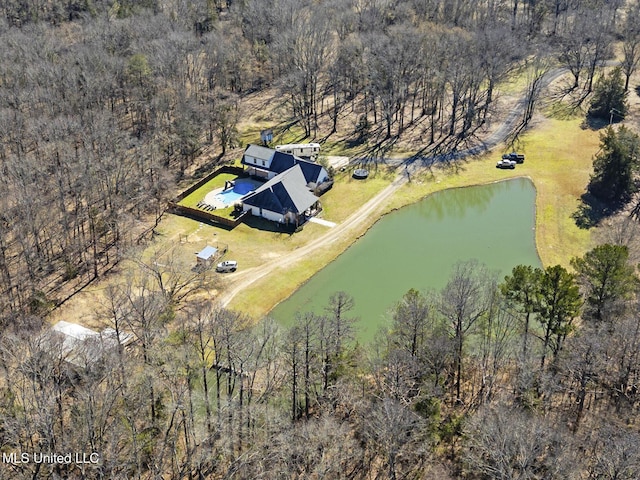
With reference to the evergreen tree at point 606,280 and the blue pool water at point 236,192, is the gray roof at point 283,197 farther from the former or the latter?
the evergreen tree at point 606,280

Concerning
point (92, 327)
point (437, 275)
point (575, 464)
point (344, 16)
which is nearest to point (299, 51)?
point (344, 16)

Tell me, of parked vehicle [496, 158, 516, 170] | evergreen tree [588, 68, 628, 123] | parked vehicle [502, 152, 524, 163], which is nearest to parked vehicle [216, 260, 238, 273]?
parked vehicle [496, 158, 516, 170]

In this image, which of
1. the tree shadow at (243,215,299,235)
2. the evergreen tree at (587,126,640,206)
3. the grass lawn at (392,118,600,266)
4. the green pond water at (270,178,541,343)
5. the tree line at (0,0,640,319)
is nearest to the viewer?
the green pond water at (270,178,541,343)

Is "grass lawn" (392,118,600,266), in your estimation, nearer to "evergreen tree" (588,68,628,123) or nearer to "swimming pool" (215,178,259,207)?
"evergreen tree" (588,68,628,123)

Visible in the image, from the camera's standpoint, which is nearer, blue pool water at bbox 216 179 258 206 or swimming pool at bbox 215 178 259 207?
swimming pool at bbox 215 178 259 207

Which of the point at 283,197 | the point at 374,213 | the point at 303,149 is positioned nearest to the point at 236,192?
the point at 283,197

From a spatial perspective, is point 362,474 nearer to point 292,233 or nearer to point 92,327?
point 92,327

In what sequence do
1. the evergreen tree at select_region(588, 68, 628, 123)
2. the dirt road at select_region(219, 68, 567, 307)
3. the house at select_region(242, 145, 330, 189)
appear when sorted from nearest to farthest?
the dirt road at select_region(219, 68, 567, 307), the house at select_region(242, 145, 330, 189), the evergreen tree at select_region(588, 68, 628, 123)
